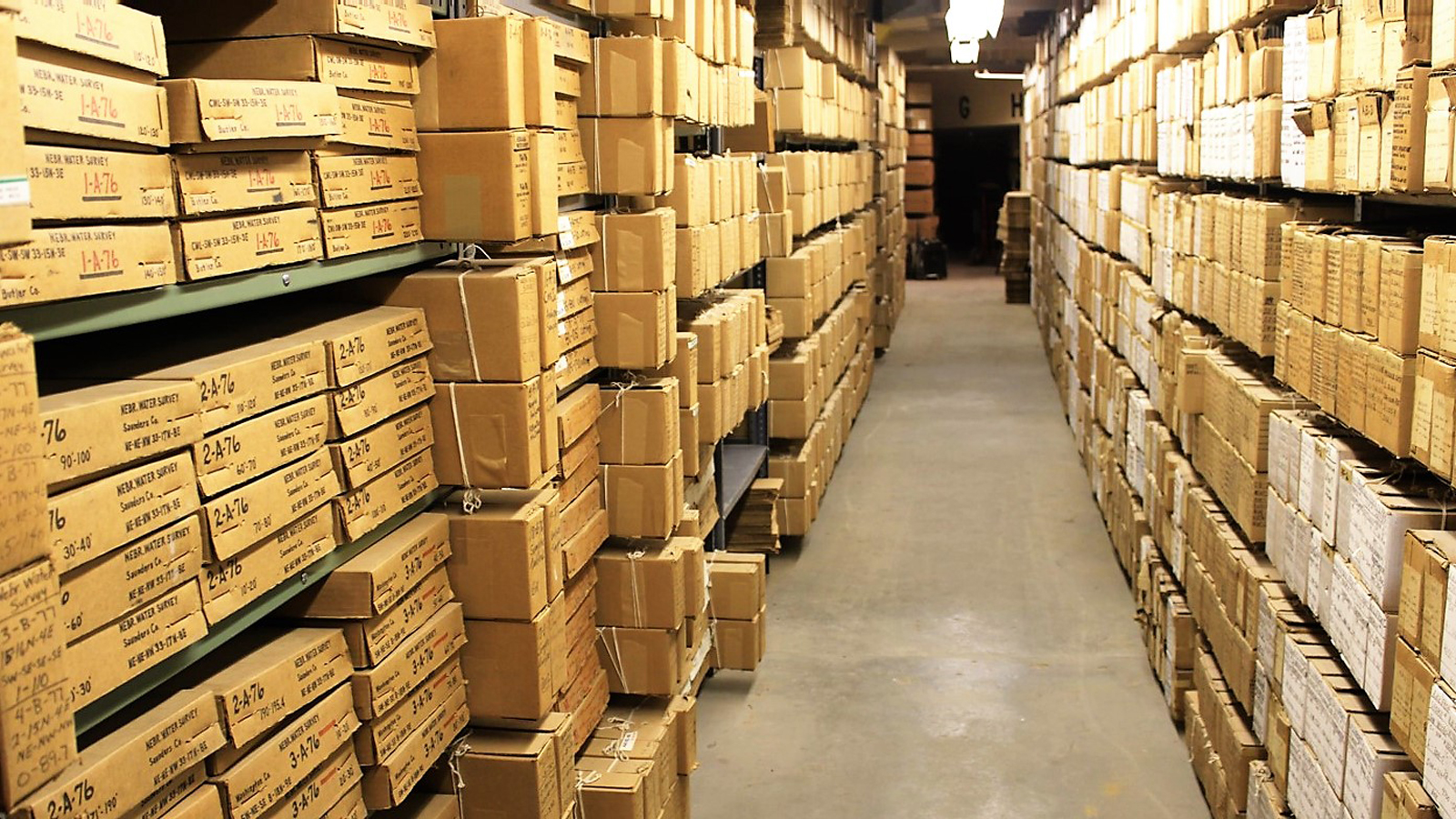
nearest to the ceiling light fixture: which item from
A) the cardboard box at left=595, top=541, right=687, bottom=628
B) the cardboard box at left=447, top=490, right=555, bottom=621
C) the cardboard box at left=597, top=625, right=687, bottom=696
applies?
the cardboard box at left=595, top=541, right=687, bottom=628

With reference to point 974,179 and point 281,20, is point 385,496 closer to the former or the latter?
point 281,20

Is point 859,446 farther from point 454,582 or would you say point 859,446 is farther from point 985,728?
point 454,582

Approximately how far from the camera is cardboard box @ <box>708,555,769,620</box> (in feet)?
18.1

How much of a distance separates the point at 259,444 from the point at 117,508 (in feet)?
1.34

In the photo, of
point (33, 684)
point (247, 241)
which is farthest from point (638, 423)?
point (33, 684)

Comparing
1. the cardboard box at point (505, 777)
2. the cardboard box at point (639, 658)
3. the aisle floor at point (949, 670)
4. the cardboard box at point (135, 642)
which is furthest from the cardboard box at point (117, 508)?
the aisle floor at point (949, 670)

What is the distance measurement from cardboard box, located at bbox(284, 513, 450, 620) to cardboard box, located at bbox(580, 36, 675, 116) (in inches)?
65.1

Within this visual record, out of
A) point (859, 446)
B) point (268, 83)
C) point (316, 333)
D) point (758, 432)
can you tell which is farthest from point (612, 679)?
point (859, 446)

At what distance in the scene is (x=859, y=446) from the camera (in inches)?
411

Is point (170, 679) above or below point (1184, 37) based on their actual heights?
below

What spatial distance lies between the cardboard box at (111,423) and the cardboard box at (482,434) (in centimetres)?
89

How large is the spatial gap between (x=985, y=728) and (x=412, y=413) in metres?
3.30

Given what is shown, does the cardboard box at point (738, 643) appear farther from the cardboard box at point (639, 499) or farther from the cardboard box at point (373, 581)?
the cardboard box at point (373, 581)

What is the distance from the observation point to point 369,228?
2.56 metres
